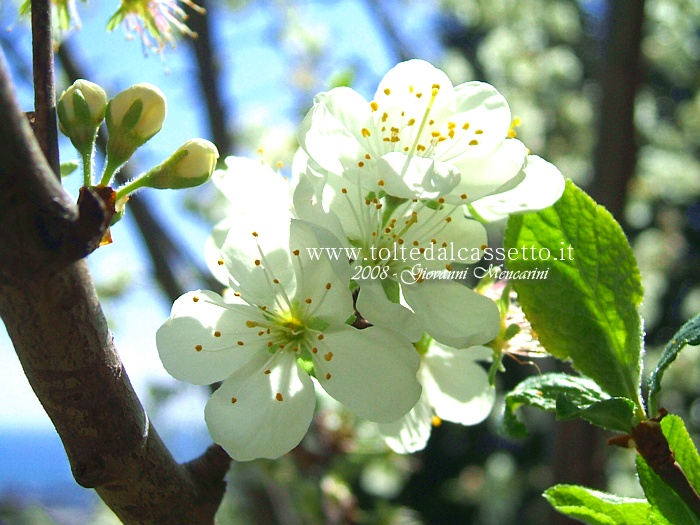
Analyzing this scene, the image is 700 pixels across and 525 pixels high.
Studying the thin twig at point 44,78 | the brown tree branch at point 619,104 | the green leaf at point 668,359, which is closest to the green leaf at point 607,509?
the green leaf at point 668,359

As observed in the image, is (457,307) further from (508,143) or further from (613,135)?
(613,135)

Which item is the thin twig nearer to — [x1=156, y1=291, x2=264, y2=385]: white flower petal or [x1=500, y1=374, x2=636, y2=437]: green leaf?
[x1=156, y1=291, x2=264, y2=385]: white flower petal

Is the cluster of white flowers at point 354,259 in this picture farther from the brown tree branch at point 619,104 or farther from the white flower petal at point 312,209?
the brown tree branch at point 619,104

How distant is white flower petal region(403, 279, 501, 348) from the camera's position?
2.73 ft

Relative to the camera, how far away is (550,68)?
18.9 ft

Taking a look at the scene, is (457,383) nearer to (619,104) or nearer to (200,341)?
(200,341)

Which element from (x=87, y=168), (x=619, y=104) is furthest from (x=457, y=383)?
(x=619, y=104)

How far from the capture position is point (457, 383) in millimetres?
1124

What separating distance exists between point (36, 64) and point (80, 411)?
0.37m

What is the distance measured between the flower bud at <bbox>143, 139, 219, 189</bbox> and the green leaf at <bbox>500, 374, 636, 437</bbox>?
1.63 feet

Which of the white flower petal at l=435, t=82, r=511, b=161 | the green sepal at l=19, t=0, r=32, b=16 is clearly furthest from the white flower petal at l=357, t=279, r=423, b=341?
the green sepal at l=19, t=0, r=32, b=16

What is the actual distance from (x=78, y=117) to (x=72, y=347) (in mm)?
328

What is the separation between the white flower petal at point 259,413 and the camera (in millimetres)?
840

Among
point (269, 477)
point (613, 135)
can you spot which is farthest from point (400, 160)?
point (269, 477)
